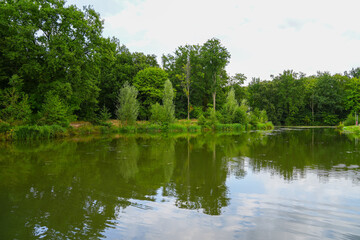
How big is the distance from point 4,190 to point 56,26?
75.0ft

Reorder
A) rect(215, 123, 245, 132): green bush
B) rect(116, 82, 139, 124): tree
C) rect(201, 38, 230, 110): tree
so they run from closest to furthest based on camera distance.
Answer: rect(116, 82, 139, 124): tree < rect(215, 123, 245, 132): green bush < rect(201, 38, 230, 110): tree

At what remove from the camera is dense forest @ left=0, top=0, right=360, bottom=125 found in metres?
21.2

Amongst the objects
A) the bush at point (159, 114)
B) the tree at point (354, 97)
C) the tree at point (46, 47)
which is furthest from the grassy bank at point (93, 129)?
the tree at point (354, 97)

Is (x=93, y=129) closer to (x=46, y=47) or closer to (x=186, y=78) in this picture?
(x=46, y=47)

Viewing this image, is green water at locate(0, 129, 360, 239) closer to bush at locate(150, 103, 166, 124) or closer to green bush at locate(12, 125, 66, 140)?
green bush at locate(12, 125, 66, 140)

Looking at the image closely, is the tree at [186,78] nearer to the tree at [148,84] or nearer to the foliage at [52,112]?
the tree at [148,84]

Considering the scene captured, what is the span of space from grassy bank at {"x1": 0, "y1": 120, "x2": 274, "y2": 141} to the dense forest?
1.11 meters

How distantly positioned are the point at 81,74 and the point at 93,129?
251 inches

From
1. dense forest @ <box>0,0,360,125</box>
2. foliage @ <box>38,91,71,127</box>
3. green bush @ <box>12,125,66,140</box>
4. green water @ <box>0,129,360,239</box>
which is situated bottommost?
green water @ <box>0,129,360,239</box>

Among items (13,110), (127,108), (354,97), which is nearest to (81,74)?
(127,108)

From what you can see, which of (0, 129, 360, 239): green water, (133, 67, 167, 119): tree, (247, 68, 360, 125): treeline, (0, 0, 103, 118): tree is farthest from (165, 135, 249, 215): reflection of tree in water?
(247, 68, 360, 125): treeline

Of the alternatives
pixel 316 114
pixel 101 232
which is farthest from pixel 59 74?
pixel 316 114

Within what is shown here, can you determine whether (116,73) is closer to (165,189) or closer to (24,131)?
(24,131)

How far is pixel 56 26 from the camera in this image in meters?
23.6
